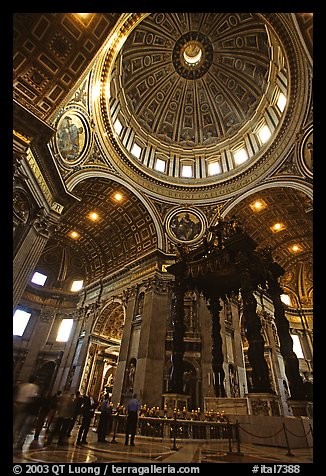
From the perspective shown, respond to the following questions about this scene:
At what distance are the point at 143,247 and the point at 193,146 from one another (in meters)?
10.2

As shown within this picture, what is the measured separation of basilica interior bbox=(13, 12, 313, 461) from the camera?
965 cm

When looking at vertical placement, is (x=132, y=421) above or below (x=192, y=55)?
below

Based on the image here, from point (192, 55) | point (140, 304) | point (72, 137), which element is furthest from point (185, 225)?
point (192, 55)

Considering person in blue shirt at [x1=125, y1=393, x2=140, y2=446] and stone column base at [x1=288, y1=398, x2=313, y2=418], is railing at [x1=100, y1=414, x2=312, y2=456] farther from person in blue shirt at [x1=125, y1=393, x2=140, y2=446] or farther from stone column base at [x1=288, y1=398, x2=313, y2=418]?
stone column base at [x1=288, y1=398, x2=313, y2=418]

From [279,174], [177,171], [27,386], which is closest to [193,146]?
[177,171]

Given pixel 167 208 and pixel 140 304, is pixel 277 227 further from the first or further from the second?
pixel 140 304

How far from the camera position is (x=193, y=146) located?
21.9 meters

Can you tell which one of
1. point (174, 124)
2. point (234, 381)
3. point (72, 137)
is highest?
point (174, 124)

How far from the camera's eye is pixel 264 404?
740 centimetres

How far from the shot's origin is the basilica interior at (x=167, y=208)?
380 inches

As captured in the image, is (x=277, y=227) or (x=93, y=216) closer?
(x=277, y=227)

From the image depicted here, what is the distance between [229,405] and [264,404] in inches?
86.5

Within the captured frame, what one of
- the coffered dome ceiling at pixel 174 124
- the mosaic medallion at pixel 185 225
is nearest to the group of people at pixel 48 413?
the coffered dome ceiling at pixel 174 124
